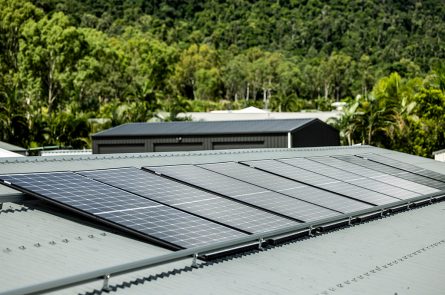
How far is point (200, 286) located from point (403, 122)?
40501 millimetres

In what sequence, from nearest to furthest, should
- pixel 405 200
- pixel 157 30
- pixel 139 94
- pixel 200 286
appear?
pixel 200 286, pixel 405 200, pixel 139 94, pixel 157 30

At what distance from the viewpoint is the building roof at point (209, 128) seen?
3278 cm

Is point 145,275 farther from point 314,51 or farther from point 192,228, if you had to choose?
point 314,51

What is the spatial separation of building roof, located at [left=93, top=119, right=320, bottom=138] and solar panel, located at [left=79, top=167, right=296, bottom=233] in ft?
67.6

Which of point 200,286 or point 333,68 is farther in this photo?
point 333,68

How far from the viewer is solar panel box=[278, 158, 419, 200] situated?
15266 millimetres

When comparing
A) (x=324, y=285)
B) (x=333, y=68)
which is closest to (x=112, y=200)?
(x=324, y=285)

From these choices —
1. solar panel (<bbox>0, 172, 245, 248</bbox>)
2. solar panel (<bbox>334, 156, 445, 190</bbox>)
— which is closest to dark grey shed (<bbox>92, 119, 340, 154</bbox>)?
solar panel (<bbox>334, 156, 445, 190</bbox>)

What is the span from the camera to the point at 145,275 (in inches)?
308

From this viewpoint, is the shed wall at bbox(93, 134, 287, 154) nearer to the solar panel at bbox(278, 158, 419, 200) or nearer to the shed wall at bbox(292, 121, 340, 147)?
the shed wall at bbox(292, 121, 340, 147)

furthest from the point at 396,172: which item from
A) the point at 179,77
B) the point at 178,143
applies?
the point at 179,77

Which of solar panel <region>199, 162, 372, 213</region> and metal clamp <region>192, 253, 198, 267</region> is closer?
metal clamp <region>192, 253, 198, 267</region>

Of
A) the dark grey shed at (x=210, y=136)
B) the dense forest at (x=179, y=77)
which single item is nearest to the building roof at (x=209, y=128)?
the dark grey shed at (x=210, y=136)

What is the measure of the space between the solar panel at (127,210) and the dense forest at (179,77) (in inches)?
1462
